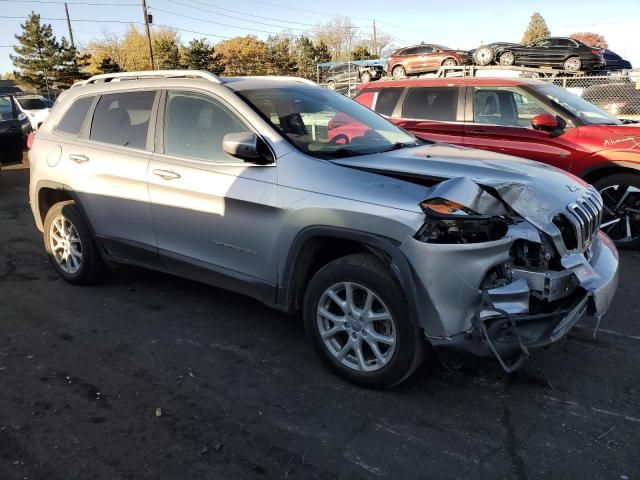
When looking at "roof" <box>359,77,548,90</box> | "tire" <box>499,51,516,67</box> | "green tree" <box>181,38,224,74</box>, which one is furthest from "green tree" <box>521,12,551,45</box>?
"roof" <box>359,77,548,90</box>

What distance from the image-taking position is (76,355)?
3.70m

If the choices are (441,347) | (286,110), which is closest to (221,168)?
(286,110)

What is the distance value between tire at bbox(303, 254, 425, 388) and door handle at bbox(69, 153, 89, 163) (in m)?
2.54

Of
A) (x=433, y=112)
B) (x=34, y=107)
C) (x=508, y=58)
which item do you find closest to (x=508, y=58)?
(x=508, y=58)

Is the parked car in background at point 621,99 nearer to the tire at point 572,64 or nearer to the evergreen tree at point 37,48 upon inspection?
the tire at point 572,64

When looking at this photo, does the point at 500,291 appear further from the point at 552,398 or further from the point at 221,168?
the point at 221,168

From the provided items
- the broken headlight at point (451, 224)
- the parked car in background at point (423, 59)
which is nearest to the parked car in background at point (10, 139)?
the broken headlight at point (451, 224)

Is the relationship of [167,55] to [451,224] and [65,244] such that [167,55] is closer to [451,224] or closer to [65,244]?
[65,244]

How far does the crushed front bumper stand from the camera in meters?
2.72

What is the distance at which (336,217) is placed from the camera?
3080 millimetres

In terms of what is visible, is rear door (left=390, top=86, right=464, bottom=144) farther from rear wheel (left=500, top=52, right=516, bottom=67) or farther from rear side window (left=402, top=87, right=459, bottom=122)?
rear wheel (left=500, top=52, right=516, bottom=67)

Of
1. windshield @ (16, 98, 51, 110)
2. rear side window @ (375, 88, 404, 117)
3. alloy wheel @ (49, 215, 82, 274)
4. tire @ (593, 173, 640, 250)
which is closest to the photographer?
alloy wheel @ (49, 215, 82, 274)

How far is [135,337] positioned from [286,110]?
6.63 feet

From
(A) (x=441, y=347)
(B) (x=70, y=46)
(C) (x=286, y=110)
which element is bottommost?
(A) (x=441, y=347)
